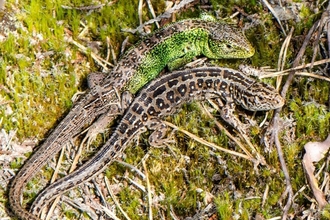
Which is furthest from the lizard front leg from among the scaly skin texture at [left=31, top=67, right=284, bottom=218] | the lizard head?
the lizard head

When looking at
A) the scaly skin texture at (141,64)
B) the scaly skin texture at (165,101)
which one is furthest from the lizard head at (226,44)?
the scaly skin texture at (165,101)

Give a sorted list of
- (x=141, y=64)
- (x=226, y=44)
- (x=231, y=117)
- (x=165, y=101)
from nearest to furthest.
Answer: (x=231, y=117) < (x=165, y=101) < (x=226, y=44) < (x=141, y=64)

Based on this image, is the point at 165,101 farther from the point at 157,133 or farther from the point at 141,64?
the point at 141,64

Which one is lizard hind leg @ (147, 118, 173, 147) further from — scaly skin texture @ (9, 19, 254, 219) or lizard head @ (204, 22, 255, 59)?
lizard head @ (204, 22, 255, 59)

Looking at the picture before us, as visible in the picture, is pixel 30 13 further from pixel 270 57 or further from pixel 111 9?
pixel 270 57

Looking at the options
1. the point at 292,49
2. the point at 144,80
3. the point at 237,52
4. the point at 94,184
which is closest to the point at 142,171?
the point at 94,184

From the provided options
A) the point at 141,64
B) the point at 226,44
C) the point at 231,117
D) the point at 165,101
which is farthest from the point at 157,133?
the point at 226,44
